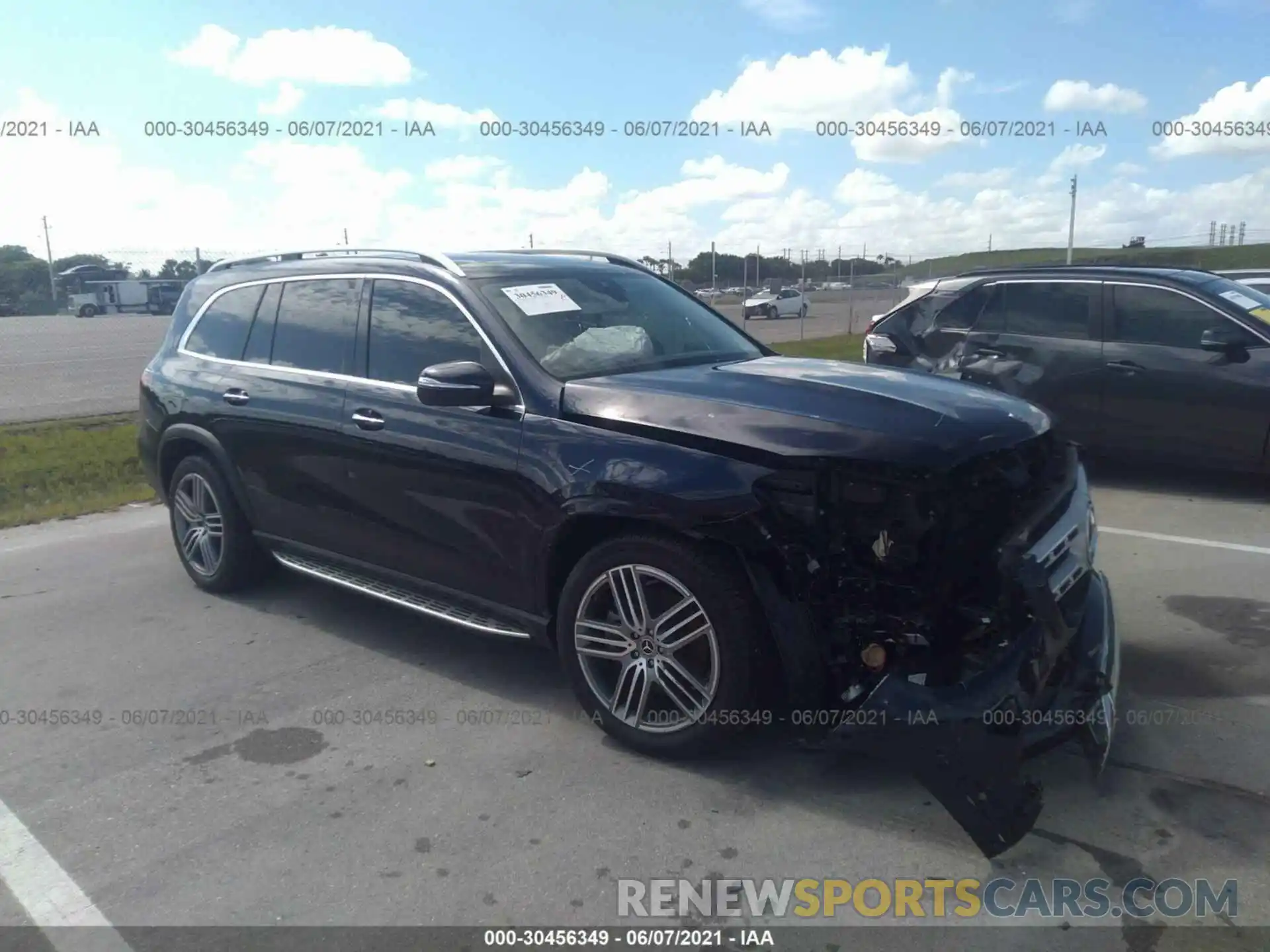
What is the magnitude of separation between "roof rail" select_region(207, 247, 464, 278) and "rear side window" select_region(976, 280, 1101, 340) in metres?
5.41

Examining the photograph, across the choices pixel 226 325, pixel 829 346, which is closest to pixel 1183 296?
pixel 226 325

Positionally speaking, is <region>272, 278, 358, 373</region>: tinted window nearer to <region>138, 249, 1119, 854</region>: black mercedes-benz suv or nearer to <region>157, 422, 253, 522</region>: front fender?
<region>138, 249, 1119, 854</region>: black mercedes-benz suv

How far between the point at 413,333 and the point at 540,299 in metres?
0.60

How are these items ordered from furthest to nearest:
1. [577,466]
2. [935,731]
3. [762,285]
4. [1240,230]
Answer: [762,285] → [1240,230] → [577,466] → [935,731]

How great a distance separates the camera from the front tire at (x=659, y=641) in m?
3.58

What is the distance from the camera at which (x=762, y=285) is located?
34656 millimetres

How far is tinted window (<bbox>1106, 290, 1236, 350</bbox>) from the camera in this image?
7.86m

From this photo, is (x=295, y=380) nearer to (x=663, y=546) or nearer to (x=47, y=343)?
(x=663, y=546)

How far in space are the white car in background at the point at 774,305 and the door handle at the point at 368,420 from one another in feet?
97.9

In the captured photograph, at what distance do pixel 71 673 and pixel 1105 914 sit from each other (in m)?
4.41

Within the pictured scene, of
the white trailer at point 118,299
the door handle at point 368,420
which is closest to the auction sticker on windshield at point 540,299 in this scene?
the door handle at point 368,420

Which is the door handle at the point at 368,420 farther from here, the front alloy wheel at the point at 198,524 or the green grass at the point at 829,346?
the green grass at the point at 829,346

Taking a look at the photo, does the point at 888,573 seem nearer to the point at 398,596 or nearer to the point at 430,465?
the point at 430,465

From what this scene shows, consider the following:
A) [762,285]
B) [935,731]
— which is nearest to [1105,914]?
[935,731]
